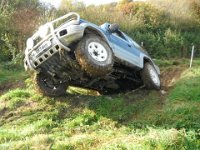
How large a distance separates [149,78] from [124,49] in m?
1.26

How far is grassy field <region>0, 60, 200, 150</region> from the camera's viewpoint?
8.14 m

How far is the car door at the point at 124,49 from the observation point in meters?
11.3

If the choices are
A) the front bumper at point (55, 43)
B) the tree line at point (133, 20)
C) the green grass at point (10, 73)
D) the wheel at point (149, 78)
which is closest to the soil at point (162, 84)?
the green grass at point (10, 73)

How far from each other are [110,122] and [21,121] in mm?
2000

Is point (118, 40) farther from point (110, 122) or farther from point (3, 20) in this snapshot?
point (3, 20)

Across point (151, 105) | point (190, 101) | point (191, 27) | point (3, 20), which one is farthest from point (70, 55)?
point (191, 27)

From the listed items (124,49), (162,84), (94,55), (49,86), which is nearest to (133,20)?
(162,84)

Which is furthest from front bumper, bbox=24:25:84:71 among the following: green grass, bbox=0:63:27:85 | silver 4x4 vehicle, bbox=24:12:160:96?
green grass, bbox=0:63:27:85

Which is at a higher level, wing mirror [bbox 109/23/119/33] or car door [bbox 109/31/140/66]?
wing mirror [bbox 109/23/119/33]

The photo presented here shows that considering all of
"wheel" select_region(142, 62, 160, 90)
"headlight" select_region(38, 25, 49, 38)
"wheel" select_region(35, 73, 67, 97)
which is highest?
"headlight" select_region(38, 25, 49, 38)

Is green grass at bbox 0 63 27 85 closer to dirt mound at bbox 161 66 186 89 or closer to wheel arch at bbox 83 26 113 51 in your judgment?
dirt mound at bbox 161 66 186 89

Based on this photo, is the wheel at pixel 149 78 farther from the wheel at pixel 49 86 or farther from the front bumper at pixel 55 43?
the front bumper at pixel 55 43

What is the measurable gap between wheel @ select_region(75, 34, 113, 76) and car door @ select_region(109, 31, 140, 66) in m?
0.76

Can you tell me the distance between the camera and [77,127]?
31.9 ft
